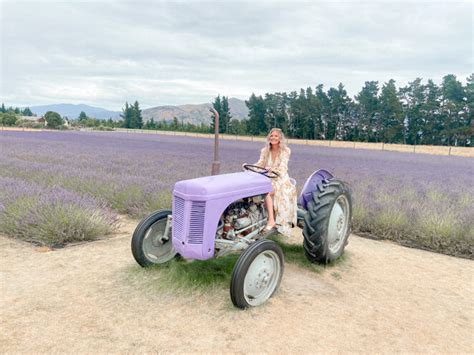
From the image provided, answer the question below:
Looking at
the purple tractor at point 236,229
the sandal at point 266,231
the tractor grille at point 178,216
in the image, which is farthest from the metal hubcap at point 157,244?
the sandal at point 266,231

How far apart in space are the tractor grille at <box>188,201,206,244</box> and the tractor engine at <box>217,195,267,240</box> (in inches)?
14.4

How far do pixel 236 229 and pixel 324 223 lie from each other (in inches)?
41.1

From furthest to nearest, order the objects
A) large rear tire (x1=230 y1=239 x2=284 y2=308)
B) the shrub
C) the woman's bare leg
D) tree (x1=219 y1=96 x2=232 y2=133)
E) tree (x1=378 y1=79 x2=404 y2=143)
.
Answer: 1. tree (x1=219 y1=96 x2=232 y2=133)
2. tree (x1=378 y1=79 x2=404 y2=143)
3. the shrub
4. the woman's bare leg
5. large rear tire (x1=230 y1=239 x2=284 y2=308)

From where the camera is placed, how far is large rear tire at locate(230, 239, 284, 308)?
3.05 meters

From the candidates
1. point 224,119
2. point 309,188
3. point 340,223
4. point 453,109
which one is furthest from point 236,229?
point 224,119

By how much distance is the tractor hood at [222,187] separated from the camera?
317 cm

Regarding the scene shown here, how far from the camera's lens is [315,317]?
3105mm

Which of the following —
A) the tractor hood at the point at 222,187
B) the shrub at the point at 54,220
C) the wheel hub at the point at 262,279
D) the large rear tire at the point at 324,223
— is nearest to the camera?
the tractor hood at the point at 222,187

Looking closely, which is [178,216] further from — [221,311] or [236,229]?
[221,311]

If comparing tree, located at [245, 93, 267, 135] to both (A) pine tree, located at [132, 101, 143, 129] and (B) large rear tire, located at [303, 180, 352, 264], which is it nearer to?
(A) pine tree, located at [132, 101, 143, 129]

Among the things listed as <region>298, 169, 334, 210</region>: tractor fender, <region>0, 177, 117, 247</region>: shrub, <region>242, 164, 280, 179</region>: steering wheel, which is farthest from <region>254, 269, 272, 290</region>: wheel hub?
<region>0, 177, 117, 247</region>: shrub

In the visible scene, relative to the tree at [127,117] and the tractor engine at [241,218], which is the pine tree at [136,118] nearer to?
the tree at [127,117]

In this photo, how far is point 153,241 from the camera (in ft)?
13.2

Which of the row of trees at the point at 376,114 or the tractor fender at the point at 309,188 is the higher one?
the row of trees at the point at 376,114
